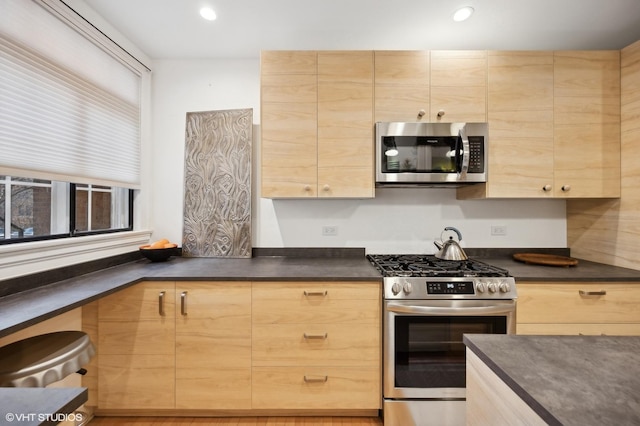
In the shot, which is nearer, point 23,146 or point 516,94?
point 23,146

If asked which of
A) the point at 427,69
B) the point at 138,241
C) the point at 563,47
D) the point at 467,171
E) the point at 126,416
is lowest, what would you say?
the point at 126,416

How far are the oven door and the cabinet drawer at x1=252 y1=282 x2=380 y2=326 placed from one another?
0.12m

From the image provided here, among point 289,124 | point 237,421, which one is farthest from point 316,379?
point 289,124

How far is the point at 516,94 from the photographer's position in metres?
2.04

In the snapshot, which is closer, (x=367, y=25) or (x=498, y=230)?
(x=367, y=25)

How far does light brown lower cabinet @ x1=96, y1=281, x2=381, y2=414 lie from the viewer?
1.75 meters

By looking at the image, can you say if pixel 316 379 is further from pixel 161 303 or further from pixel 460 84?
pixel 460 84

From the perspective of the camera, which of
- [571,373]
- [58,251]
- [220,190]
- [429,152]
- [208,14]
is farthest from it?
[220,190]

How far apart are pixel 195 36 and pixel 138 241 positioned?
168cm

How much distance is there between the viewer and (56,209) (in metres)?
1.77

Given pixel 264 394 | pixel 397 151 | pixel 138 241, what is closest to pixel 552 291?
pixel 397 151

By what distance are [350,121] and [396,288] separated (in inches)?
47.1

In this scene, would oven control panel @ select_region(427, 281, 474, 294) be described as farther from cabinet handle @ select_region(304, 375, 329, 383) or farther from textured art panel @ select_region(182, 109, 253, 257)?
textured art panel @ select_region(182, 109, 253, 257)

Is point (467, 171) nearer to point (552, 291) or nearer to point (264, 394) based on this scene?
→ point (552, 291)
